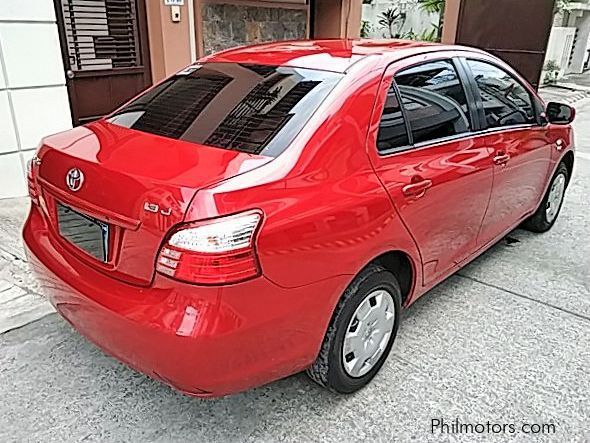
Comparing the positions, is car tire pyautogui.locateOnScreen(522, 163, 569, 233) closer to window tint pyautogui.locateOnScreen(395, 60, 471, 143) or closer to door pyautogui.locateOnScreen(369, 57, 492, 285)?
door pyautogui.locateOnScreen(369, 57, 492, 285)

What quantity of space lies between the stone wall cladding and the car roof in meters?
3.53

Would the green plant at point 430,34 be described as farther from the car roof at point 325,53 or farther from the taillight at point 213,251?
the taillight at point 213,251

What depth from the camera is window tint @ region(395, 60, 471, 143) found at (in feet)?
8.42

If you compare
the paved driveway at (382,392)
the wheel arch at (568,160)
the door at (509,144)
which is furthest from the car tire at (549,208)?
the paved driveway at (382,392)

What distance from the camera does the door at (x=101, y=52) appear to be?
16.3 ft

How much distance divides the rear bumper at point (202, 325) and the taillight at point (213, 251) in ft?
0.13

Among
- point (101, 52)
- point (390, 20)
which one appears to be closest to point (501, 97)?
point (101, 52)

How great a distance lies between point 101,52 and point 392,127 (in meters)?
3.92

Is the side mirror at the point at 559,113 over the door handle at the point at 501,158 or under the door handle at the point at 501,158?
over

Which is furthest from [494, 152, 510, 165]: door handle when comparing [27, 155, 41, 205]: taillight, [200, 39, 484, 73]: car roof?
[27, 155, 41, 205]: taillight

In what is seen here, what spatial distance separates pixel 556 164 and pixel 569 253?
0.72 metres

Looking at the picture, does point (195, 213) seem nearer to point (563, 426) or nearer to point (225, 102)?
point (225, 102)

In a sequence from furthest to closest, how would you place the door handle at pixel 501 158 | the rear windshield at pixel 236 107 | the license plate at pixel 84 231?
the door handle at pixel 501 158, the rear windshield at pixel 236 107, the license plate at pixel 84 231

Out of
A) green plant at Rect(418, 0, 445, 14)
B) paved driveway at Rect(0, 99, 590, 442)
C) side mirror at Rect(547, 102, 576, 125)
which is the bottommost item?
paved driveway at Rect(0, 99, 590, 442)
